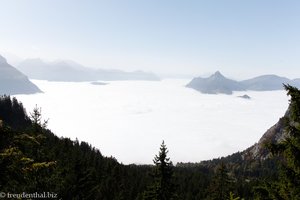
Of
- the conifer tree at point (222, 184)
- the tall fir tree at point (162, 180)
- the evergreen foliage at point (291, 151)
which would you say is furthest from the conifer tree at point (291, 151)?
the conifer tree at point (222, 184)

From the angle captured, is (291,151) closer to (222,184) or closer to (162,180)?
(162,180)

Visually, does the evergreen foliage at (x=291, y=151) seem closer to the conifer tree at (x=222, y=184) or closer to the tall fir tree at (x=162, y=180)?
the tall fir tree at (x=162, y=180)

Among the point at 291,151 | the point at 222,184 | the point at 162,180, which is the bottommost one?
the point at 222,184

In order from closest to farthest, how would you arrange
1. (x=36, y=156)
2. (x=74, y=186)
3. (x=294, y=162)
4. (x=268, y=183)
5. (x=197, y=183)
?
(x=294, y=162) < (x=268, y=183) < (x=36, y=156) < (x=74, y=186) < (x=197, y=183)

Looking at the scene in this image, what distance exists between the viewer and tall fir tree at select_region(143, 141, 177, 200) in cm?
3105

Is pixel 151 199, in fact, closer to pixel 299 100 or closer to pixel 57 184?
pixel 57 184

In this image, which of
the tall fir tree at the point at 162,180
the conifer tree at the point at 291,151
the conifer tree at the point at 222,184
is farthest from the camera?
the conifer tree at the point at 222,184

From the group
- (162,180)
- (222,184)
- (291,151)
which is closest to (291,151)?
(291,151)

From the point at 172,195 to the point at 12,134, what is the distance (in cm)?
2097

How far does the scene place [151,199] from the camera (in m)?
31.6

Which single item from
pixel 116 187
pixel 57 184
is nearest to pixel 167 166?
pixel 57 184

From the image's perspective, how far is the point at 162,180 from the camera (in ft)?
103

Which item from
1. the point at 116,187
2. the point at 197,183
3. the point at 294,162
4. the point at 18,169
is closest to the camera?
the point at 18,169

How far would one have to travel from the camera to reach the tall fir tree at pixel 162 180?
31.0 metres
